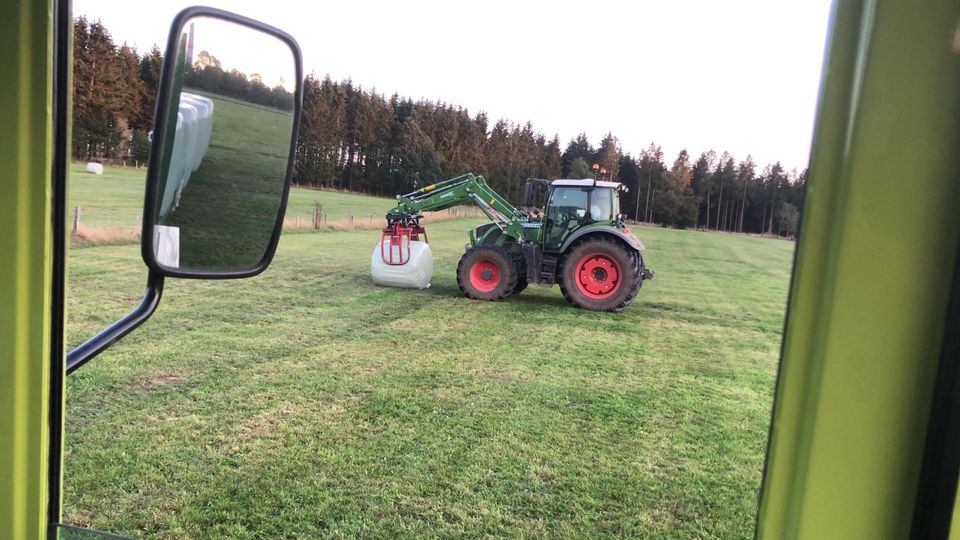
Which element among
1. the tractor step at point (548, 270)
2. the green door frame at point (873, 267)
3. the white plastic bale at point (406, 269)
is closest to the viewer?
the green door frame at point (873, 267)

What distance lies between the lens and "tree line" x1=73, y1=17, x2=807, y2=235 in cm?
72

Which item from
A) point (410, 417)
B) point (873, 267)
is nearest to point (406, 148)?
point (873, 267)

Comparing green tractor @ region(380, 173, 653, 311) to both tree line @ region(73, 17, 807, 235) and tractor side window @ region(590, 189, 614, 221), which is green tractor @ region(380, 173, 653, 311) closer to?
tractor side window @ region(590, 189, 614, 221)

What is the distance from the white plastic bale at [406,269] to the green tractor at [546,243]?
59 millimetres

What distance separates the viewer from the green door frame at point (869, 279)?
15.3 inches

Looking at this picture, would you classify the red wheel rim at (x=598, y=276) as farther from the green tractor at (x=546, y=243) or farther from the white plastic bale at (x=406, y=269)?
the white plastic bale at (x=406, y=269)

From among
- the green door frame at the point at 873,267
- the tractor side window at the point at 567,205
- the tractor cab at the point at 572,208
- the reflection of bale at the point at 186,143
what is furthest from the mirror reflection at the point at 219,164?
the tractor side window at the point at 567,205

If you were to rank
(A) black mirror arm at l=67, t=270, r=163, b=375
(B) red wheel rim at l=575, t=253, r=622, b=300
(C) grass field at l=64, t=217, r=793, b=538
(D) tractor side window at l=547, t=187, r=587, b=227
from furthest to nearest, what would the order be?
(B) red wheel rim at l=575, t=253, r=622, b=300
(D) tractor side window at l=547, t=187, r=587, b=227
(C) grass field at l=64, t=217, r=793, b=538
(A) black mirror arm at l=67, t=270, r=163, b=375

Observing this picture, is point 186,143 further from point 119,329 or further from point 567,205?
point 567,205

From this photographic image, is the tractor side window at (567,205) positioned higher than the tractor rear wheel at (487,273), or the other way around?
the tractor side window at (567,205)

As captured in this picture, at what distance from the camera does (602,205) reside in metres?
5.04

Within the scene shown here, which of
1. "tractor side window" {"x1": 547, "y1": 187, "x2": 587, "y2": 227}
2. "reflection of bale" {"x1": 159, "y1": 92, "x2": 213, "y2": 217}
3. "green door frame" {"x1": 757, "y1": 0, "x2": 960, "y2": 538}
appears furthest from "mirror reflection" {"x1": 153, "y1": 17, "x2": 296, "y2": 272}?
"tractor side window" {"x1": 547, "y1": 187, "x2": 587, "y2": 227}

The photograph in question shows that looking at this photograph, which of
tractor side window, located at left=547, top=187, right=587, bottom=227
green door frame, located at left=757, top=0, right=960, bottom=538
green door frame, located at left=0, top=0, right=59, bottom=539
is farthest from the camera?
tractor side window, located at left=547, top=187, right=587, bottom=227

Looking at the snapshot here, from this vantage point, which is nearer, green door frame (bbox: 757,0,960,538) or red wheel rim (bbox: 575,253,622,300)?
green door frame (bbox: 757,0,960,538)
